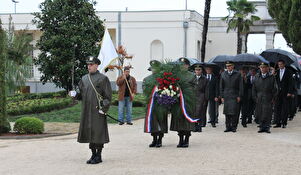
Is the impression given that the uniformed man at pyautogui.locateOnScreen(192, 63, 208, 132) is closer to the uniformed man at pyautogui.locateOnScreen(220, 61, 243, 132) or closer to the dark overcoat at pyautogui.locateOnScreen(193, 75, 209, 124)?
the dark overcoat at pyautogui.locateOnScreen(193, 75, 209, 124)

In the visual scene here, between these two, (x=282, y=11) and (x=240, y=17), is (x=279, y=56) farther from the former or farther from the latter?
(x=240, y=17)

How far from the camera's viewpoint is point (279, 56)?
17.2 m

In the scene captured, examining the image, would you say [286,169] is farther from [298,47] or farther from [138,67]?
[138,67]

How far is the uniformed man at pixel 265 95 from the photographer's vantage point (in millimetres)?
14680

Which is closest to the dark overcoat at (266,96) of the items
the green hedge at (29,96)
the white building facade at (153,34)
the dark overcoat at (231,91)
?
the dark overcoat at (231,91)

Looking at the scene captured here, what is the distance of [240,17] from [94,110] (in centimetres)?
3265

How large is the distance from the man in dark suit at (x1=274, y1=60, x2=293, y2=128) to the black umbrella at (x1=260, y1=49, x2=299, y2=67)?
541 millimetres

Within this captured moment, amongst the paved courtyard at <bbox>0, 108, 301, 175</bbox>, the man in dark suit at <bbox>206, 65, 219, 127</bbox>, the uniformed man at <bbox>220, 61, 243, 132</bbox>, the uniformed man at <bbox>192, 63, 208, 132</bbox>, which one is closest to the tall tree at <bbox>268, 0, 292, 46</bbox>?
the man in dark suit at <bbox>206, 65, 219, 127</bbox>

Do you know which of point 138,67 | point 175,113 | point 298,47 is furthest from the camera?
point 138,67

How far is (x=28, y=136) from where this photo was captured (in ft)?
43.9

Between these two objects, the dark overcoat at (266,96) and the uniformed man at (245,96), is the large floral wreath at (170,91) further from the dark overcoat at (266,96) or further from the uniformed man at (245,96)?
the uniformed man at (245,96)

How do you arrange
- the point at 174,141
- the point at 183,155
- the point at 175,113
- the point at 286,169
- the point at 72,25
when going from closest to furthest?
1. the point at 286,169
2. the point at 183,155
3. the point at 175,113
4. the point at 174,141
5. the point at 72,25

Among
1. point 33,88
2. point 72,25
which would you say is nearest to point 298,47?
point 72,25

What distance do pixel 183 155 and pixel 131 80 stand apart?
7.10 meters
